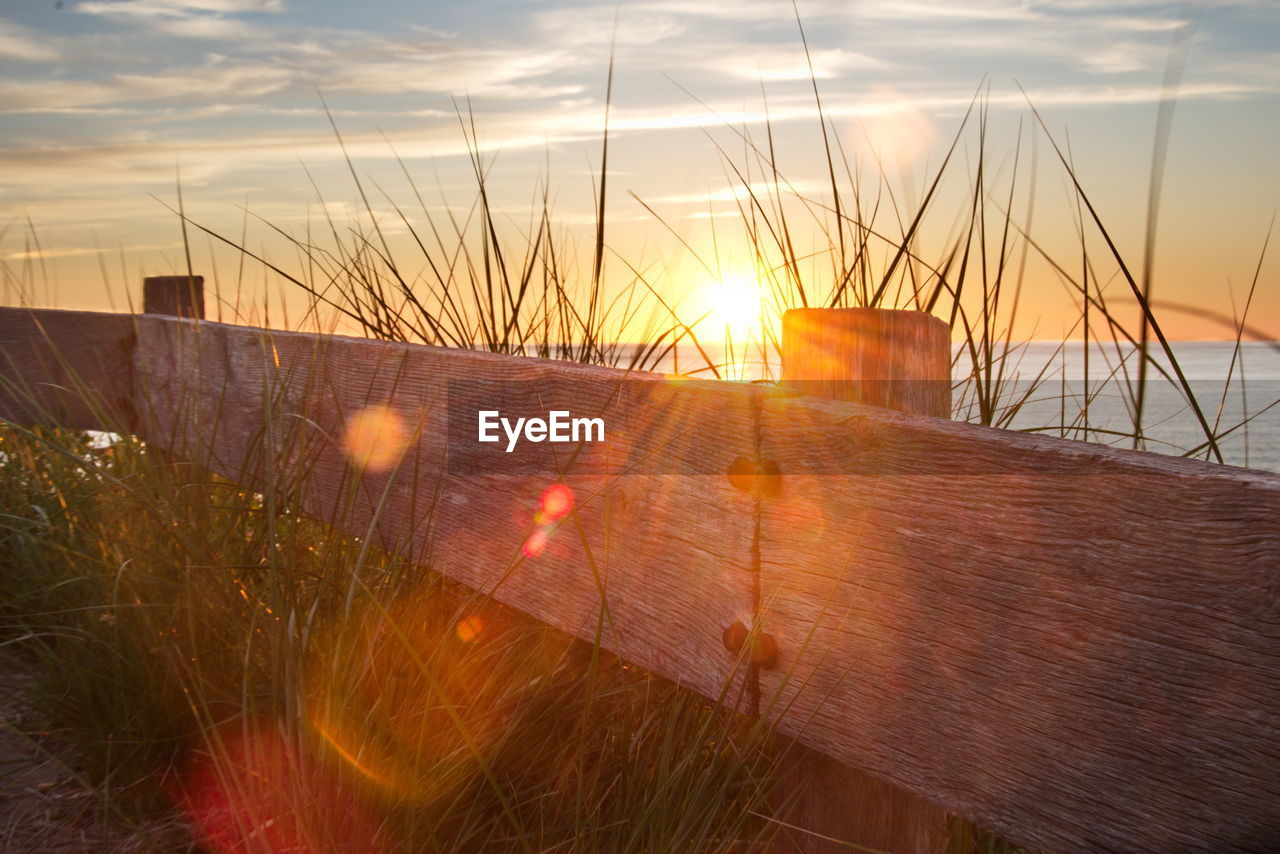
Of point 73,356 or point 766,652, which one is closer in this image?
point 766,652

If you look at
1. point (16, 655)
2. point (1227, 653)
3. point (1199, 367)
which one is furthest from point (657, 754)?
point (1199, 367)

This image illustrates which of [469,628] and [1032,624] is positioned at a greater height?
[1032,624]

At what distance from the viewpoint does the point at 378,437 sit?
2.48 m

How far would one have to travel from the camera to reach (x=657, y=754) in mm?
2012

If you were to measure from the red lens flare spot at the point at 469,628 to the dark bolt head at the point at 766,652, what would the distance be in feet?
2.50

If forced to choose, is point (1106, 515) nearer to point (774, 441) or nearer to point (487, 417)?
point (774, 441)

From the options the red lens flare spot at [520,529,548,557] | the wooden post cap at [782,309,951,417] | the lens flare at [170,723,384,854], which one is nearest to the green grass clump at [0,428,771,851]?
the lens flare at [170,723,384,854]

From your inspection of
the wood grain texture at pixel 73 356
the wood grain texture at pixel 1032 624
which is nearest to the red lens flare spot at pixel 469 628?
the wood grain texture at pixel 1032 624

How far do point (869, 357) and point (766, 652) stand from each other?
1.81ft

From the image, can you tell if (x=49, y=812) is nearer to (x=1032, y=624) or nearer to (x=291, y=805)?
(x=291, y=805)

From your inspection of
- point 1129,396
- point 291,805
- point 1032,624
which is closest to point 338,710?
point 291,805

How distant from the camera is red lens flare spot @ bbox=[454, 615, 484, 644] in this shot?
2.16m

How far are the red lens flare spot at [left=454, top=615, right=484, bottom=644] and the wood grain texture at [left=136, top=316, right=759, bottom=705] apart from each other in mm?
90

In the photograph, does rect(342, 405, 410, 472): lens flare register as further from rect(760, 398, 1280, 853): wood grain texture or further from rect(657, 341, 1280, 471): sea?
rect(760, 398, 1280, 853): wood grain texture
